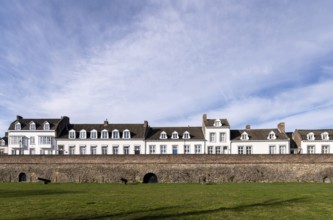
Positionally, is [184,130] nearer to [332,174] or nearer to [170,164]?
[170,164]

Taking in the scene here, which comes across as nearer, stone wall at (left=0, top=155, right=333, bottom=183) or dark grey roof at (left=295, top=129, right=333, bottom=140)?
stone wall at (left=0, top=155, right=333, bottom=183)

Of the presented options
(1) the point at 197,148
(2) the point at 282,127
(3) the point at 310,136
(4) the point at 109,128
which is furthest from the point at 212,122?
(4) the point at 109,128

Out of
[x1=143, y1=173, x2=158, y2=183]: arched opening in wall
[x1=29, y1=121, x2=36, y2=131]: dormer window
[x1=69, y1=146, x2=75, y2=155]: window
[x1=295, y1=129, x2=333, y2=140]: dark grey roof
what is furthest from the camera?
[x1=29, y1=121, x2=36, y2=131]: dormer window

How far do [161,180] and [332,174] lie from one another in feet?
60.6

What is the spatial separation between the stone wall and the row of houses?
10095 mm

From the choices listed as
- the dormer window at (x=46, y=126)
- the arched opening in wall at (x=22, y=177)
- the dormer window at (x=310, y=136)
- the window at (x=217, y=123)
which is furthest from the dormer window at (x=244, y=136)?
the arched opening in wall at (x=22, y=177)

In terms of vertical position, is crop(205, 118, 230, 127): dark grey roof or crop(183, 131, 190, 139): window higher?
crop(205, 118, 230, 127): dark grey roof

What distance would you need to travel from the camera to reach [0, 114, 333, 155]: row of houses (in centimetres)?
4631

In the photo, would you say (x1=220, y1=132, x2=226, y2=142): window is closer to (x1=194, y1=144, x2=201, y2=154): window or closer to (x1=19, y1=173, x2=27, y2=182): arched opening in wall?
(x1=194, y1=144, x2=201, y2=154): window

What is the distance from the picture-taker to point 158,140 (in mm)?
46656

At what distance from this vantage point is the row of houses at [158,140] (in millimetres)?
46312

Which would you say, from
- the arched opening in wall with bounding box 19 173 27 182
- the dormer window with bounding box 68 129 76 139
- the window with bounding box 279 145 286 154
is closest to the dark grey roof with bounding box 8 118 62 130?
the dormer window with bounding box 68 129 76 139

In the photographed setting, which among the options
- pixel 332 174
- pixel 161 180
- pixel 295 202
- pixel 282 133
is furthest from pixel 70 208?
pixel 282 133

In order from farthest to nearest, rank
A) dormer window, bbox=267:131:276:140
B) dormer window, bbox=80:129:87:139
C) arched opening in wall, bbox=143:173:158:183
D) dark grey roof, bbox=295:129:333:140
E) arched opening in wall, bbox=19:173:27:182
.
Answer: dormer window, bbox=80:129:87:139 → dark grey roof, bbox=295:129:333:140 → dormer window, bbox=267:131:276:140 → arched opening in wall, bbox=19:173:27:182 → arched opening in wall, bbox=143:173:158:183
